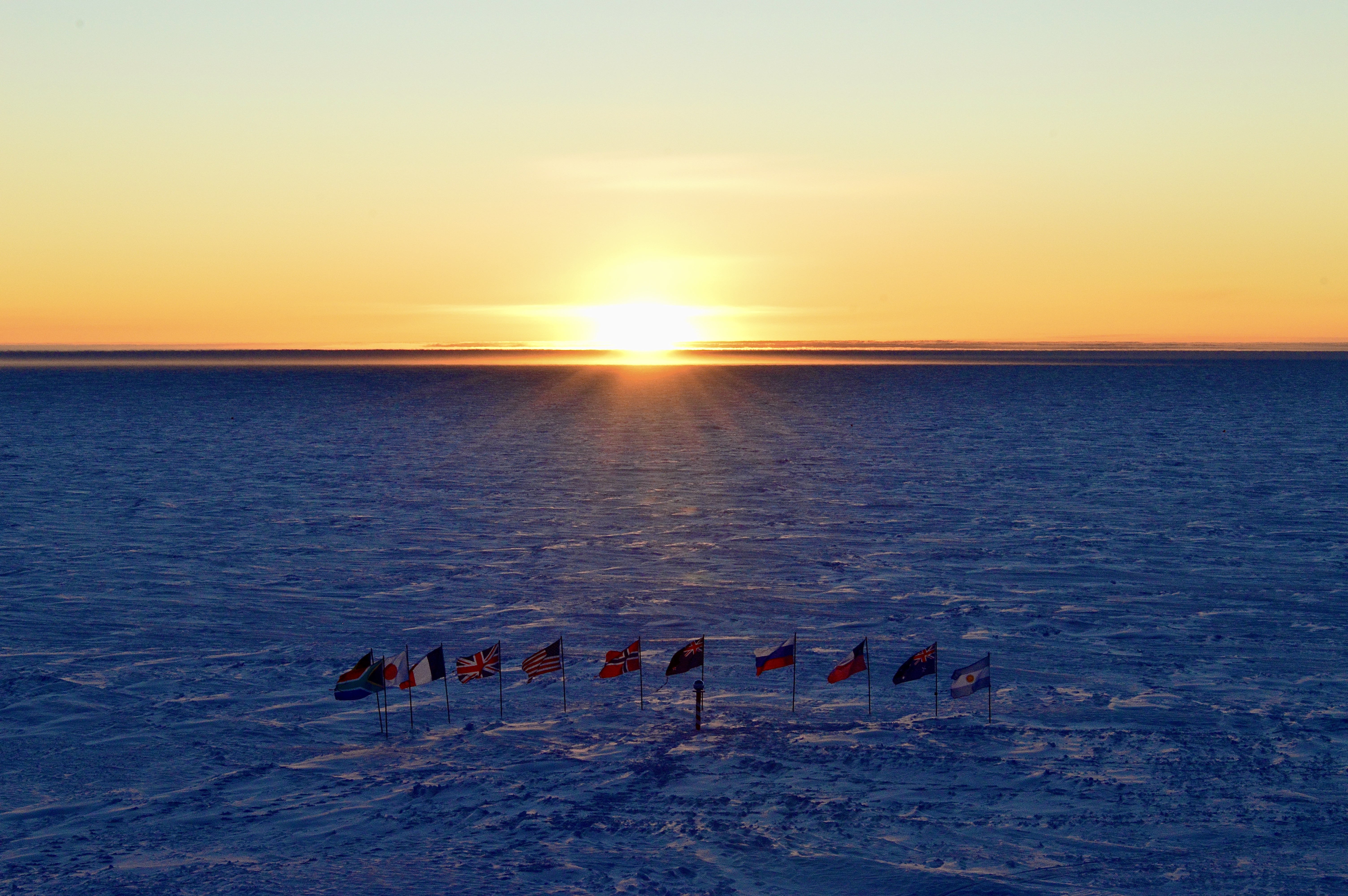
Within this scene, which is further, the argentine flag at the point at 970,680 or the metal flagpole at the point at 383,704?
the argentine flag at the point at 970,680

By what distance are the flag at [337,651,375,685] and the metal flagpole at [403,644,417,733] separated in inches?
27.9

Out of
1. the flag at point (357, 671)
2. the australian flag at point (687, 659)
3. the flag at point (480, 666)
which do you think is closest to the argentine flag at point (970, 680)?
the australian flag at point (687, 659)

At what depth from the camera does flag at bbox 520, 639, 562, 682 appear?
23.1m

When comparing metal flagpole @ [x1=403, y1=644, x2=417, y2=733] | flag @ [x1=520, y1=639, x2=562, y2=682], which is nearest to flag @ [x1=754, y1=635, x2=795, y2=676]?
flag @ [x1=520, y1=639, x2=562, y2=682]

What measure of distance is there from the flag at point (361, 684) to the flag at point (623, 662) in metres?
4.28

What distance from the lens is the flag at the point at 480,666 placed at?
22828 millimetres

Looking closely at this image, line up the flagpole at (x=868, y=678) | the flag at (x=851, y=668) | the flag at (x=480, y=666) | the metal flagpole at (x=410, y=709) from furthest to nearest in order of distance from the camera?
the flagpole at (x=868, y=678)
the flag at (x=851, y=668)
the flag at (x=480, y=666)
the metal flagpole at (x=410, y=709)

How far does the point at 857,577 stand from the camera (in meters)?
35.5

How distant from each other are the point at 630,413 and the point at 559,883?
102 m

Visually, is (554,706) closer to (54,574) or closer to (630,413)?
(54,574)

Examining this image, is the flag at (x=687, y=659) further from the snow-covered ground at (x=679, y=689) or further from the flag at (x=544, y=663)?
the flag at (x=544, y=663)

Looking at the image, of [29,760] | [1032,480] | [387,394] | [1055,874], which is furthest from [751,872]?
[387,394]

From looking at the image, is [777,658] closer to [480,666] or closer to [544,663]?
[544,663]

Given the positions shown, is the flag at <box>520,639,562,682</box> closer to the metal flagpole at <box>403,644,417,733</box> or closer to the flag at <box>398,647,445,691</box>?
the flag at <box>398,647,445,691</box>
